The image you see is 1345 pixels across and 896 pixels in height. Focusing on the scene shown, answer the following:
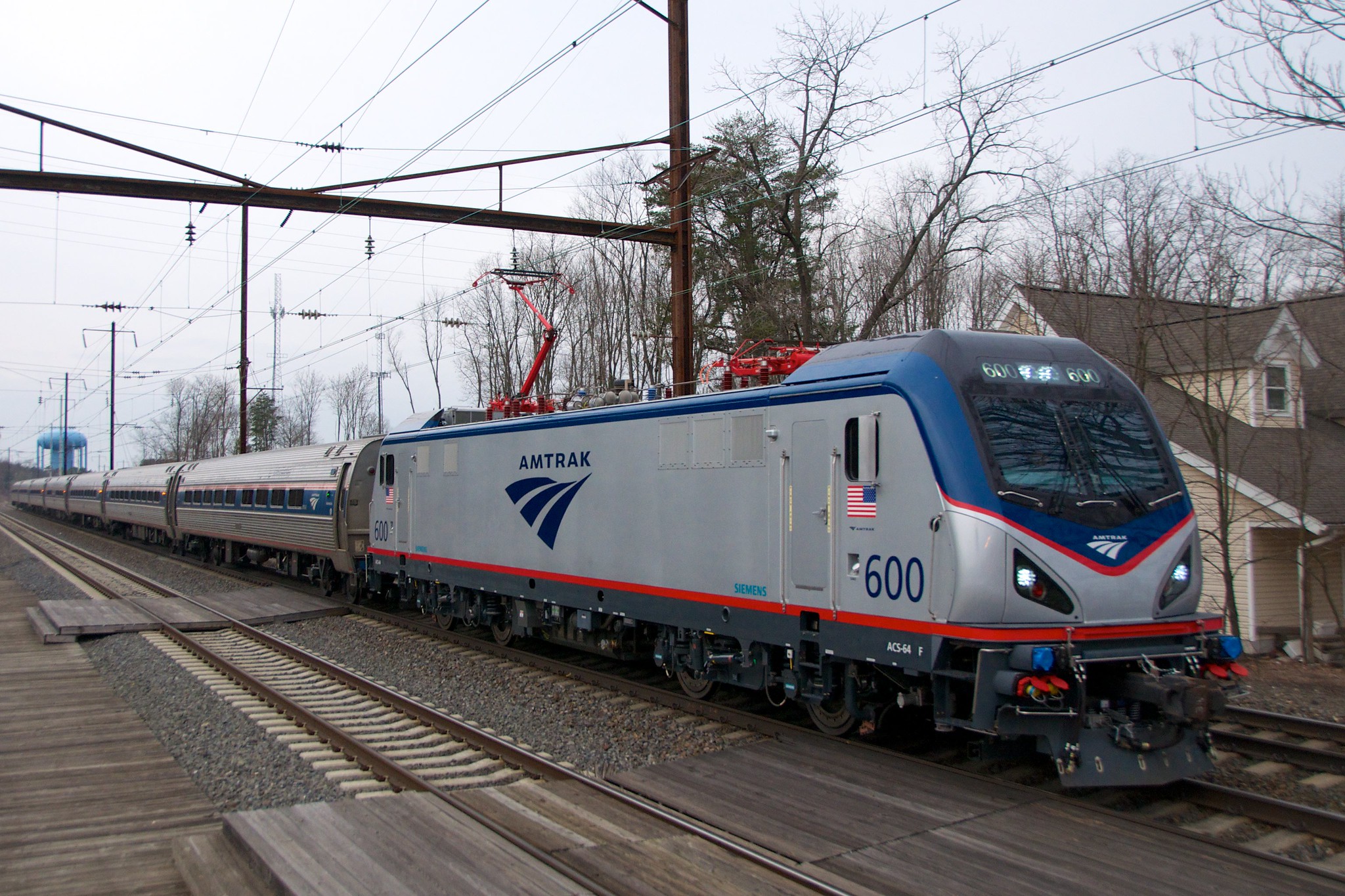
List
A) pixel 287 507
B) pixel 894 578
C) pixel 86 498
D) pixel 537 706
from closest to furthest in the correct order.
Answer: pixel 894 578 < pixel 537 706 < pixel 287 507 < pixel 86 498

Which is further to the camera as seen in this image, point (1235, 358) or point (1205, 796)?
point (1235, 358)


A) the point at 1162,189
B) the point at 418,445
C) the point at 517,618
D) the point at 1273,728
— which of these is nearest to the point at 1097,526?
the point at 1273,728

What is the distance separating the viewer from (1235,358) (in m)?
13.8

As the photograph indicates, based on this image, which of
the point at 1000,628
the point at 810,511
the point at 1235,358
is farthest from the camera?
the point at 1235,358

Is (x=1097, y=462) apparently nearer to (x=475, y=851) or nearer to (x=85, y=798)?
(x=475, y=851)

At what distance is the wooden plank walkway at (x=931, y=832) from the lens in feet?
17.9

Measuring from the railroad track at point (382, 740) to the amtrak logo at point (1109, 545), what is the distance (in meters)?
3.20

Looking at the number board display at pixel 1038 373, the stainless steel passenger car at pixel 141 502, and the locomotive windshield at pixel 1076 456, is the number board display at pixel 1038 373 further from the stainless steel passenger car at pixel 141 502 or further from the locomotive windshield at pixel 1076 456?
the stainless steel passenger car at pixel 141 502

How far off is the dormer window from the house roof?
18.4 inches

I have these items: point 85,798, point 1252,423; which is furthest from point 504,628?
point 1252,423

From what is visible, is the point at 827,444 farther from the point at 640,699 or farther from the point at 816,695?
the point at 640,699

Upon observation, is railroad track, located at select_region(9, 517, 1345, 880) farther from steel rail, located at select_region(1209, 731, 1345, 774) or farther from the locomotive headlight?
the locomotive headlight

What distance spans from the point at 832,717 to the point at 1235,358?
9218 millimetres

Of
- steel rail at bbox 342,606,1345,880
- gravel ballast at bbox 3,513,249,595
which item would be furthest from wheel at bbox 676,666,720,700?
gravel ballast at bbox 3,513,249,595
